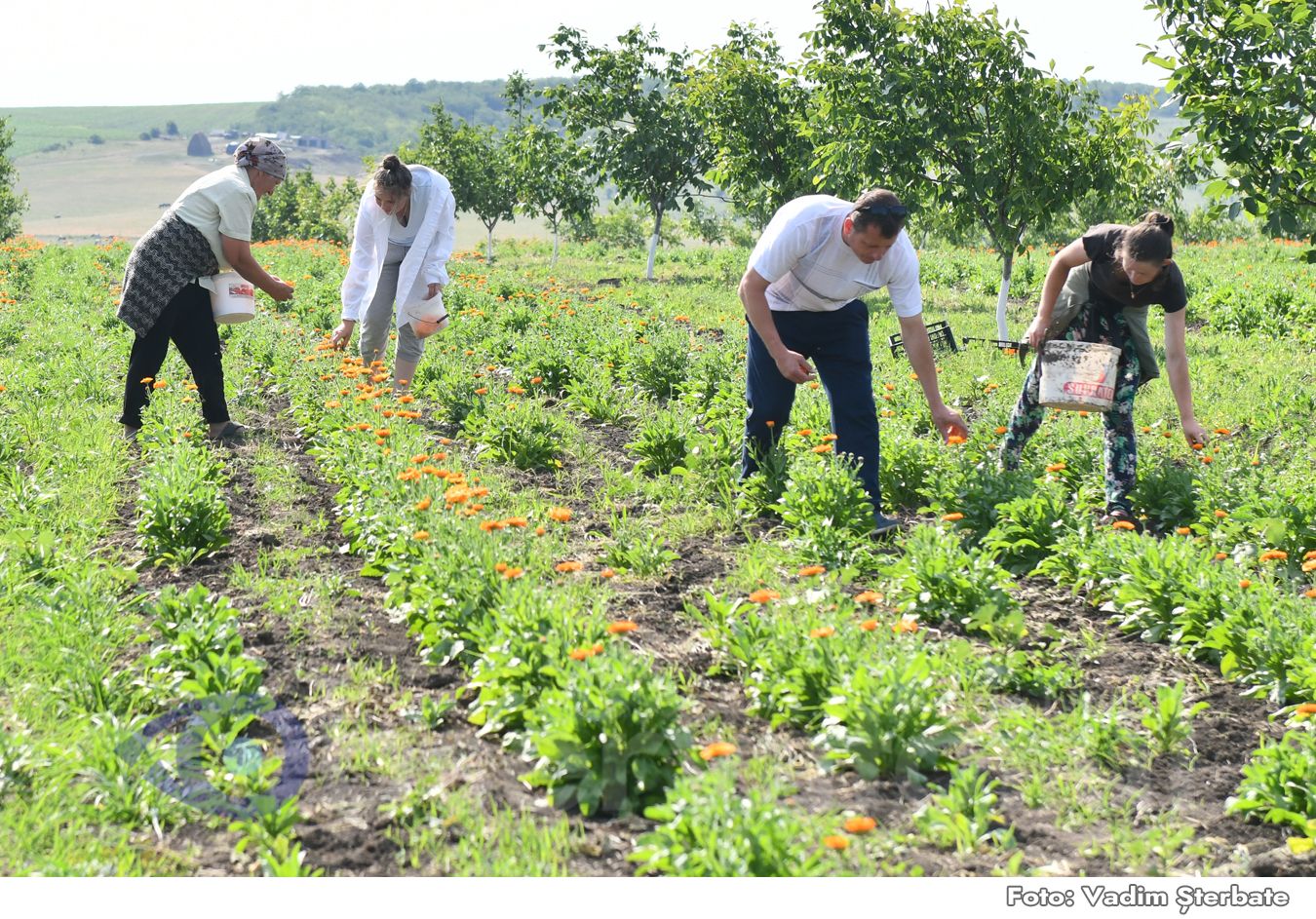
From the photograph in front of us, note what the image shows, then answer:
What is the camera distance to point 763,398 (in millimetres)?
5496

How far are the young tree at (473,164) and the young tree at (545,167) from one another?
153 cm

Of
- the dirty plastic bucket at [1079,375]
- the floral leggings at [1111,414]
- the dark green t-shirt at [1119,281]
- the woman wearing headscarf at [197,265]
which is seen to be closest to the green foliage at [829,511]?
the dirty plastic bucket at [1079,375]

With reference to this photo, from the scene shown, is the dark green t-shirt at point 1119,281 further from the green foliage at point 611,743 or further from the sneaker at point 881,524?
→ the green foliage at point 611,743

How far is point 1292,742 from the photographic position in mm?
3557

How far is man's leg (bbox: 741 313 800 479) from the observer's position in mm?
5402

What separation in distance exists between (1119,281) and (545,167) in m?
20.6

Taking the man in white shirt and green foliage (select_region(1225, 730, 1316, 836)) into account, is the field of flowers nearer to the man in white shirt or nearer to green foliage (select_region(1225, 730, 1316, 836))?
green foliage (select_region(1225, 730, 1316, 836))

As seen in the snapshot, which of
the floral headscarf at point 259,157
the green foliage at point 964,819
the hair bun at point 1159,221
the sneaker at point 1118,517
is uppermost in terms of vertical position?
the floral headscarf at point 259,157

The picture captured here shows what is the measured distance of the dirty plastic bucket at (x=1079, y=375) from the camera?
17.5 ft

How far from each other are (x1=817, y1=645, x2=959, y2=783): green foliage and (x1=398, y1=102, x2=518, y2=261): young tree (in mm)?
28291

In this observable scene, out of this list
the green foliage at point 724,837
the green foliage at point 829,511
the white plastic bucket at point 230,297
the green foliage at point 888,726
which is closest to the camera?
the green foliage at point 724,837

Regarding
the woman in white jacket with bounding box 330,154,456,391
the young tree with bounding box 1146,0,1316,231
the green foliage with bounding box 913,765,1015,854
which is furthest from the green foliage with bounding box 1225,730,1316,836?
the woman in white jacket with bounding box 330,154,456,391

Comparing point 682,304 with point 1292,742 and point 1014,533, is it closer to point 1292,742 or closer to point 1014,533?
point 1014,533

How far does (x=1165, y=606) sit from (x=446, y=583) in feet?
8.88
